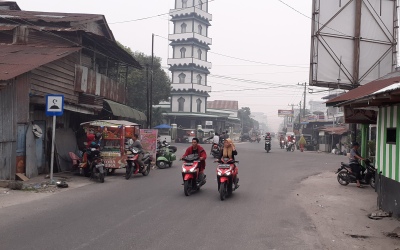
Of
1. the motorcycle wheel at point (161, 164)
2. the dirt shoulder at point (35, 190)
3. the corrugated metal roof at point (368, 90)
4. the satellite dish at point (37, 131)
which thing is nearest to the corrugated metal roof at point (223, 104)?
the motorcycle wheel at point (161, 164)

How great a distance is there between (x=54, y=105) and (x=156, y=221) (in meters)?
6.05

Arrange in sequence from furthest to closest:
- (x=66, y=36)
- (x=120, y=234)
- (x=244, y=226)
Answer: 1. (x=66, y=36)
2. (x=244, y=226)
3. (x=120, y=234)

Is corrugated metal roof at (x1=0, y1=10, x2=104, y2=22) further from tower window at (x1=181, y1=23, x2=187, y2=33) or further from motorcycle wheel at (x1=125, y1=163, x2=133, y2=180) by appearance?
tower window at (x1=181, y1=23, x2=187, y2=33)

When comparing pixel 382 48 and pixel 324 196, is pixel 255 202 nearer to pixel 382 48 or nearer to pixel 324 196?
pixel 324 196

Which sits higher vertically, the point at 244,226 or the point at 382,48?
the point at 382,48

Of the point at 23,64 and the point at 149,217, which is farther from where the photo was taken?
the point at 23,64

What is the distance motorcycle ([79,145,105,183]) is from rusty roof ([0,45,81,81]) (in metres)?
3.43

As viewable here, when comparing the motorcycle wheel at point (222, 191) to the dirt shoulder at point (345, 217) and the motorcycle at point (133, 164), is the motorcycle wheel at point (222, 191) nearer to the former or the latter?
the dirt shoulder at point (345, 217)

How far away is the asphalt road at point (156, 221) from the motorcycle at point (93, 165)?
1423 millimetres

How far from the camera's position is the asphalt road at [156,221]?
5602mm

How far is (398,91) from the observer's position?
6164mm

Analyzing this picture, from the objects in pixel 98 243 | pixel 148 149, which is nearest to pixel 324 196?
pixel 98 243

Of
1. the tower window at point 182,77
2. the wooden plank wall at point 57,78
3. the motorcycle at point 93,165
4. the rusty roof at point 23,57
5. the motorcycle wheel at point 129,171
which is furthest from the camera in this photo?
the tower window at point 182,77

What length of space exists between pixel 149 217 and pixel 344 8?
15069 mm
